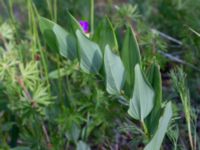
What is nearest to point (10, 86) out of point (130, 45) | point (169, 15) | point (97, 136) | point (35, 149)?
point (35, 149)

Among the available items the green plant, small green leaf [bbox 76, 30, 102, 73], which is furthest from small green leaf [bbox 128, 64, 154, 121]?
small green leaf [bbox 76, 30, 102, 73]

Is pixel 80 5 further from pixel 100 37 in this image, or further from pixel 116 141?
pixel 100 37

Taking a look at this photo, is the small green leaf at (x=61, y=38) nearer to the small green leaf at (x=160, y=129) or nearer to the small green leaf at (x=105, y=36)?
the small green leaf at (x=105, y=36)

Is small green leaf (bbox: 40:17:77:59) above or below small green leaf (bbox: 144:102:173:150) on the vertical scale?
above

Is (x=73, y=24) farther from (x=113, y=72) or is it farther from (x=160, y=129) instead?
(x=160, y=129)

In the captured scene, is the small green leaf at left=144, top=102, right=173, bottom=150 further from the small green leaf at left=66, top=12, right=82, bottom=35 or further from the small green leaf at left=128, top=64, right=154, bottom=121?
the small green leaf at left=66, top=12, right=82, bottom=35

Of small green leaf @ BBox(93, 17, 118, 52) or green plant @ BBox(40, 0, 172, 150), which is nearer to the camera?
green plant @ BBox(40, 0, 172, 150)

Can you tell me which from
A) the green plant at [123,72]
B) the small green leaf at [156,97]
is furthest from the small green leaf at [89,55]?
the small green leaf at [156,97]
